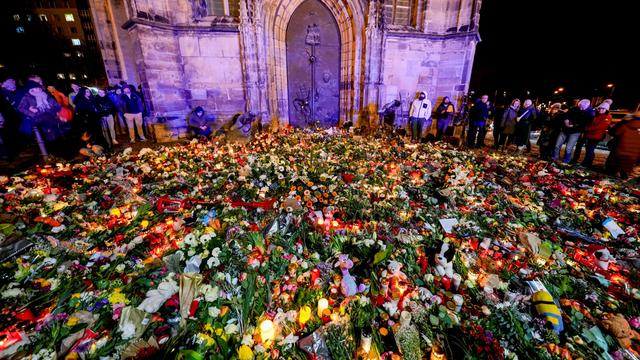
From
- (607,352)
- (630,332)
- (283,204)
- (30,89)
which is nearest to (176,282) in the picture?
(283,204)

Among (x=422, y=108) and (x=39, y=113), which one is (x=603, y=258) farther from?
(x=39, y=113)

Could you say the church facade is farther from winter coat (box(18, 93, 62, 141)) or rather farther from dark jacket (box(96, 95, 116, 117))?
winter coat (box(18, 93, 62, 141))

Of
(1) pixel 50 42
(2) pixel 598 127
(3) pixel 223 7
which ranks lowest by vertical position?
(2) pixel 598 127

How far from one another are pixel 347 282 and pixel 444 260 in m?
1.24

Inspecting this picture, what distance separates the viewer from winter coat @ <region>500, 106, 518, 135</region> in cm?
831

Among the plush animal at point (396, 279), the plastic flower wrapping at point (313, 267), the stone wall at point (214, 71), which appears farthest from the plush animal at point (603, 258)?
the stone wall at point (214, 71)

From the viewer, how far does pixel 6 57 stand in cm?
2872

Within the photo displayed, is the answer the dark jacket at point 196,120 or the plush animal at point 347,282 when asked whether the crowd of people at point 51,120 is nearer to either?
the dark jacket at point 196,120

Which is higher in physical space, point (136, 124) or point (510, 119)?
point (510, 119)

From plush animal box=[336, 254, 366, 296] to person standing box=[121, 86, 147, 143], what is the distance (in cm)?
913

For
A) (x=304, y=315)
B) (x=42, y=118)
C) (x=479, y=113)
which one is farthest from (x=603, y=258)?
(x=42, y=118)

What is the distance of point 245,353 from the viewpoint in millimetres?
2029

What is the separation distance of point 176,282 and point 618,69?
110 feet

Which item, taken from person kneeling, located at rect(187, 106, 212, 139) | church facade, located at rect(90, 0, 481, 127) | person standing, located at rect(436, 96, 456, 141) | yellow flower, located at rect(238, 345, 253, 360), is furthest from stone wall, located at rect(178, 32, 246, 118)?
yellow flower, located at rect(238, 345, 253, 360)
